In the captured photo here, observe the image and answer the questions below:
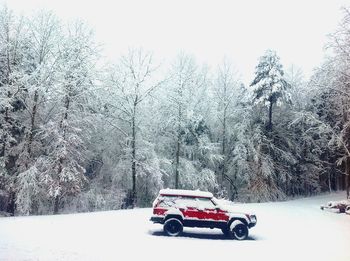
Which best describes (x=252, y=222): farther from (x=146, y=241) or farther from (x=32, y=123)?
(x=32, y=123)

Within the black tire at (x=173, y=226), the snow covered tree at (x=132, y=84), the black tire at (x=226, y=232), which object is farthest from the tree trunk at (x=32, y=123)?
the black tire at (x=226, y=232)

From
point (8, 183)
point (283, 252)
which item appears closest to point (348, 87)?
point (283, 252)

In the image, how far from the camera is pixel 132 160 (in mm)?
31484

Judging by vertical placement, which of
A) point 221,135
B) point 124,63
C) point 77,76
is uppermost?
point 124,63

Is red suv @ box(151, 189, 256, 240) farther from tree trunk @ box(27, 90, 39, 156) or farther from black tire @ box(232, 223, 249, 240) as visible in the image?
tree trunk @ box(27, 90, 39, 156)

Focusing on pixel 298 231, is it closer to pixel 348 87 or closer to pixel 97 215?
pixel 97 215

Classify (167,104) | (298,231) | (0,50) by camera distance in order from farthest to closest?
(167,104) → (0,50) → (298,231)

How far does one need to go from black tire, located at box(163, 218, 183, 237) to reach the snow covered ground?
345 millimetres

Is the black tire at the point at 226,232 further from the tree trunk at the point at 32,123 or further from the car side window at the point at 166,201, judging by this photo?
the tree trunk at the point at 32,123

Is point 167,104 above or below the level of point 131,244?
above

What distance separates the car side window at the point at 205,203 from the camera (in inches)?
651

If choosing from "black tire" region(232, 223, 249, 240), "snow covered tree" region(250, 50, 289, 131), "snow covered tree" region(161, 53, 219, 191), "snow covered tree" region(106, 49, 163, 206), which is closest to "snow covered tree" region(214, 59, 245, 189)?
"snow covered tree" region(161, 53, 219, 191)

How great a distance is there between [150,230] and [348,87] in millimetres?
17657

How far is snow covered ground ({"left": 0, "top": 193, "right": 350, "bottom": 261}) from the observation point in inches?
495
